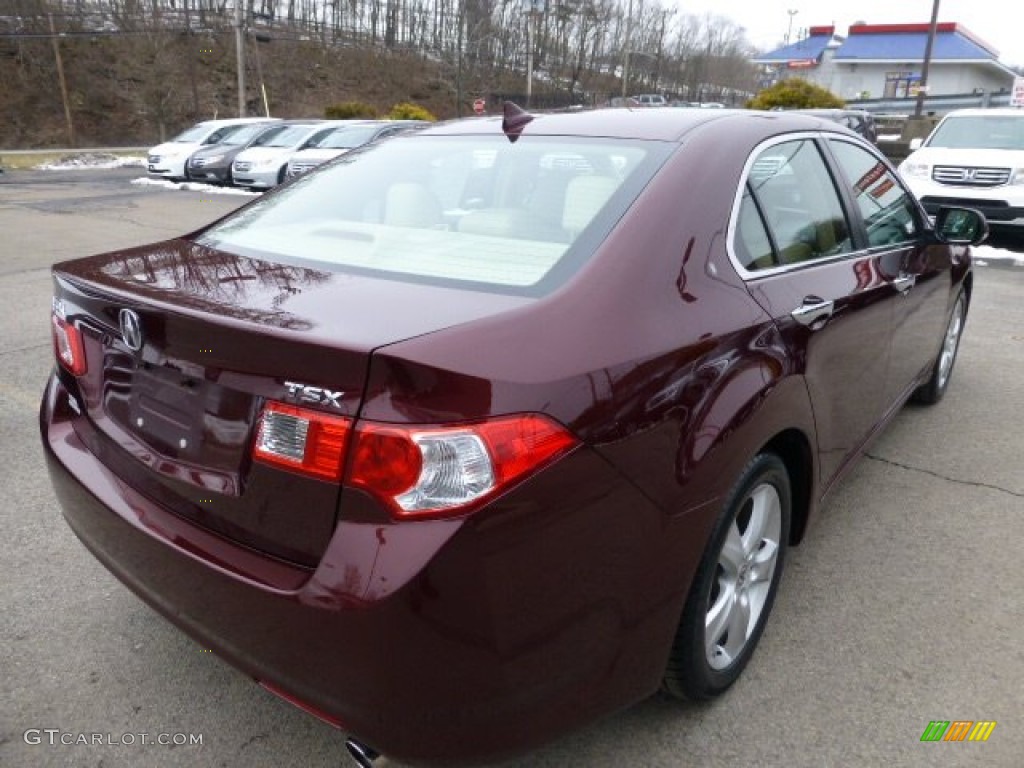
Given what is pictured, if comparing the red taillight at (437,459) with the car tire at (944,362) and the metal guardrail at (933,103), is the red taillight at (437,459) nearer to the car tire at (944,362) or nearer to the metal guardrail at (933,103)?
the car tire at (944,362)

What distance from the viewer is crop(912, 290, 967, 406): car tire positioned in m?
4.54

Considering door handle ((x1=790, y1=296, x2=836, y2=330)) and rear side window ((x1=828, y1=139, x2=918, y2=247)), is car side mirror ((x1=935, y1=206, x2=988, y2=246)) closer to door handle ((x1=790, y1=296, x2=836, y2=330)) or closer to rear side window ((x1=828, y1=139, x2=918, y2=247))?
rear side window ((x1=828, y1=139, x2=918, y2=247))

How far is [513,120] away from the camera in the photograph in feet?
9.07

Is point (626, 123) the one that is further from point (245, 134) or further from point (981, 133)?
point (245, 134)

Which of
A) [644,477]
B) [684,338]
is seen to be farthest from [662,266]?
[644,477]

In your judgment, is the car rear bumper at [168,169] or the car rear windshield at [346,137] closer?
the car rear windshield at [346,137]

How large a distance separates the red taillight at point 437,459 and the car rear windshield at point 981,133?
38.8 feet

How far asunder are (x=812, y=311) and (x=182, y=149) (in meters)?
20.6

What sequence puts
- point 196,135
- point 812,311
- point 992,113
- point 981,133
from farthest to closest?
1. point 196,135
2. point 992,113
3. point 981,133
4. point 812,311

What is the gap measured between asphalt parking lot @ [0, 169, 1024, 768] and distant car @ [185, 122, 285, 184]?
1582 centimetres

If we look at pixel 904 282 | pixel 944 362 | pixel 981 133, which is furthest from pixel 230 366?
pixel 981 133

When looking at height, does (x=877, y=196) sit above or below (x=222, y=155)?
above

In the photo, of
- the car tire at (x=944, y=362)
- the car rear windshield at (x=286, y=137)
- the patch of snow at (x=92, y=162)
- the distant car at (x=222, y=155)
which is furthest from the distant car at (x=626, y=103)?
the patch of snow at (x=92, y=162)

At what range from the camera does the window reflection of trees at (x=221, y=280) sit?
Answer: 68.6 inches
